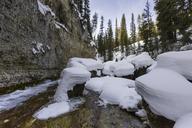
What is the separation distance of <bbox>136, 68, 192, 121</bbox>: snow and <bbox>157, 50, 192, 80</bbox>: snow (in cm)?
24

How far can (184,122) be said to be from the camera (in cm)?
527

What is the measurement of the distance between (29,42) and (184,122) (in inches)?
477

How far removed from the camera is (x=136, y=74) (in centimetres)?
1972

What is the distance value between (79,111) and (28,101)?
3.12m

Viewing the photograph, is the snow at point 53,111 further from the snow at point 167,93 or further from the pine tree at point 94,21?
the pine tree at point 94,21

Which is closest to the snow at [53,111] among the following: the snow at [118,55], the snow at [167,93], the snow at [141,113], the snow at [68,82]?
the snow at [68,82]

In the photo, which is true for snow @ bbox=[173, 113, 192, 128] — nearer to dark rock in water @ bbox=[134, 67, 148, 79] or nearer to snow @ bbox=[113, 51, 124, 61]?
dark rock in water @ bbox=[134, 67, 148, 79]

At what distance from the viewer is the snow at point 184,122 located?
515 cm

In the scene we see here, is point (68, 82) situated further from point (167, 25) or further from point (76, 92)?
point (167, 25)

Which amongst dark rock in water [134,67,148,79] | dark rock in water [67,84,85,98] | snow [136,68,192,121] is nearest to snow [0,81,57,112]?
dark rock in water [67,84,85,98]

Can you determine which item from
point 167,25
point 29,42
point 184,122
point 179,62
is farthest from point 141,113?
point 167,25

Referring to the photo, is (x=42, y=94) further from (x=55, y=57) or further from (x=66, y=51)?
(x=66, y=51)

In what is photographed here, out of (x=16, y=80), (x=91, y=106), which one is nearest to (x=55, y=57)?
(x=16, y=80)

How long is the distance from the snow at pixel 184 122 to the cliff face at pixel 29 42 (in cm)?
915
